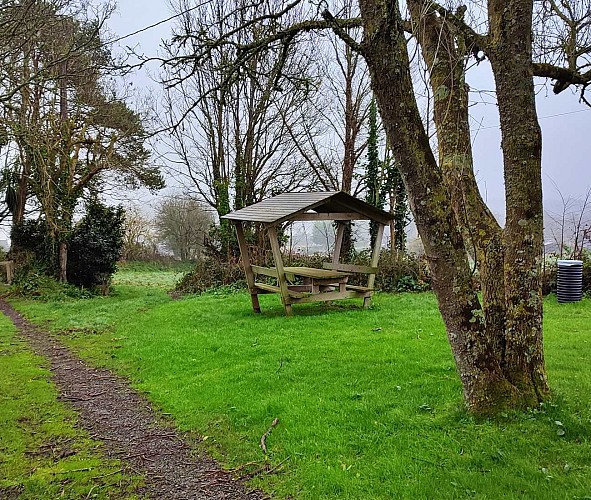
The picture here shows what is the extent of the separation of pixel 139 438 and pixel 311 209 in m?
5.24

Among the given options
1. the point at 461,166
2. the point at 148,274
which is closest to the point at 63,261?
the point at 148,274

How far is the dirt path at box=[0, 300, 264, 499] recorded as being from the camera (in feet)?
9.20

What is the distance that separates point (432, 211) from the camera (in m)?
3.04

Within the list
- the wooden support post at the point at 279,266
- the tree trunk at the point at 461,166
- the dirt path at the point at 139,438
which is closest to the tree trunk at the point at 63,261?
the wooden support post at the point at 279,266

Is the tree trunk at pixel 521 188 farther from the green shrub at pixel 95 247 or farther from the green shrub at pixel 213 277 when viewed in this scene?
the green shrub at pixel 95 247

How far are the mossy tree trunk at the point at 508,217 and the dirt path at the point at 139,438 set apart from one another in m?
1.64

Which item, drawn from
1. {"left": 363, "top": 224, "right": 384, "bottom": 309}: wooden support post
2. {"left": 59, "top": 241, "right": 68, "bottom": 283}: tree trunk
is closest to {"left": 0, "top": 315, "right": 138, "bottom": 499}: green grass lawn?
{"left": 363, "top": 224, "right": 384, "bottom": 309}: wooden support post

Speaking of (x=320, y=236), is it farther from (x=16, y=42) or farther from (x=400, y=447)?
(x=400, y=447)

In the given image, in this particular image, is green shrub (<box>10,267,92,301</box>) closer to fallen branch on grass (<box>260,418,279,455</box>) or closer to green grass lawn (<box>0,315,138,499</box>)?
green grass lawn (<box>0,315,138,499</box>)

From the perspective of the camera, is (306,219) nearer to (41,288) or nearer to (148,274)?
(41,288)

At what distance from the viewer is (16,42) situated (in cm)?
680

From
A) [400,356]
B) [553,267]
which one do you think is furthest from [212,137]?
[400,356]

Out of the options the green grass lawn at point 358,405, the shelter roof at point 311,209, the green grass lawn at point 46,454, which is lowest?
the green grass lawn at point 46,454

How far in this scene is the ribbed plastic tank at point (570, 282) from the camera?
336 inches
